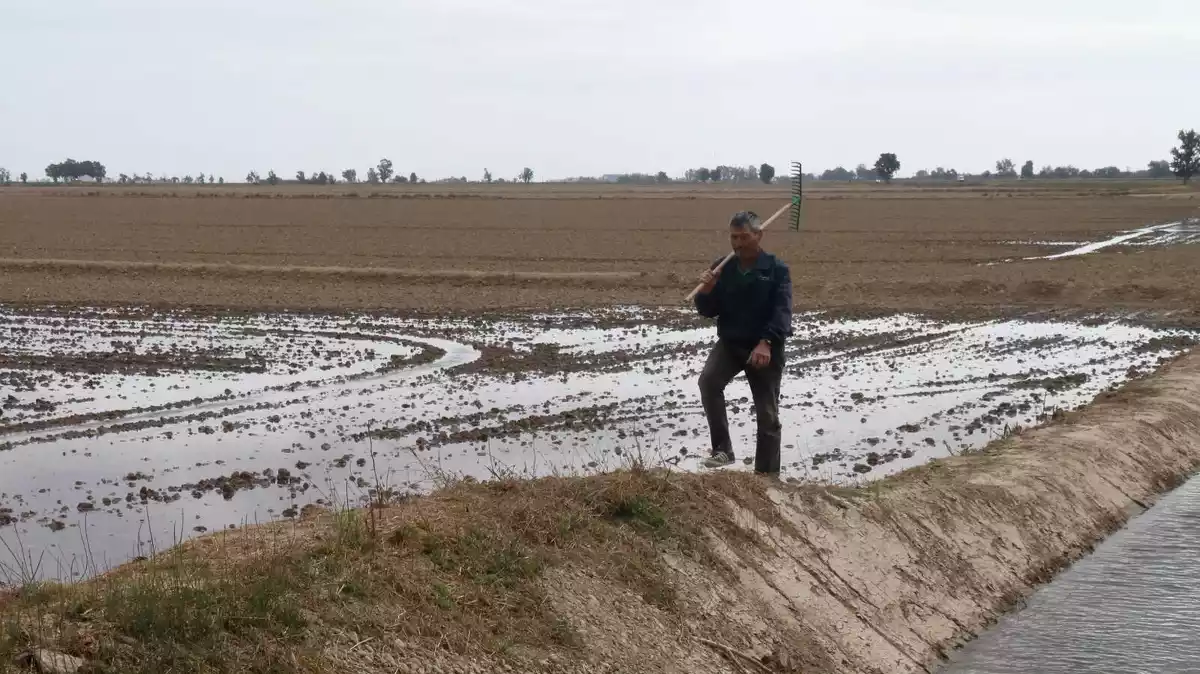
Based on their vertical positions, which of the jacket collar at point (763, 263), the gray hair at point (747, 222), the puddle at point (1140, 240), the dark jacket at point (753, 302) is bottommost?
the puddle at point (1140, 240)

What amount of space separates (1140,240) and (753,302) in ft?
128

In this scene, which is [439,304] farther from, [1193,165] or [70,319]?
[1193,165]

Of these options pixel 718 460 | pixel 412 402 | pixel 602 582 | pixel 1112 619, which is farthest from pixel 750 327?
pixel 412 402

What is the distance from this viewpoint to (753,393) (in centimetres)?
820

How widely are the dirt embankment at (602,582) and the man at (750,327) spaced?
623 millimetres

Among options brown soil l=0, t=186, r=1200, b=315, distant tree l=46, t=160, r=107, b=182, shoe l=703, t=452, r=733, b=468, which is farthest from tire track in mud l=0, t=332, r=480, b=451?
distant tree l=46, t=160, r=107, b=182

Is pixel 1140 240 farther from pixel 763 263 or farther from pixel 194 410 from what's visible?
pixel 763 263

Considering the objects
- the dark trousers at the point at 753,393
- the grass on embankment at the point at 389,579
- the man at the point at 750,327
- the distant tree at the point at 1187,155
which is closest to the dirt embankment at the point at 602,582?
the grass on embankment at the point at 389,579

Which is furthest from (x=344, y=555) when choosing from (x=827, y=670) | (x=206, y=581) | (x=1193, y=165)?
(x=1193, y=165)

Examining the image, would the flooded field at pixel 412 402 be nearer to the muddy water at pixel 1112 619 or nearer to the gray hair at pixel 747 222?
the gray hair at pixel 747 222

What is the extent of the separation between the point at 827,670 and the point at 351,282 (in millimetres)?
23524

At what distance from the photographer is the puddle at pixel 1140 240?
124 ft

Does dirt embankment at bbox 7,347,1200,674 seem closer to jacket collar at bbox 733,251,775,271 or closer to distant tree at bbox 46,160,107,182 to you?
jacket collar at bbox 733,251,775,271

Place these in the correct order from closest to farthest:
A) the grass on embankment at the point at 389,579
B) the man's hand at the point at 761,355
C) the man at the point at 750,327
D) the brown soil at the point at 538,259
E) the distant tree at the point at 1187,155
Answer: the grass on embankment at the point at 389,579 < the man's hand at the point at 761,355 < the man at the point at 750,327 < the brown soil at the point at 538,259 < the distant tree at the point at 1187,155
